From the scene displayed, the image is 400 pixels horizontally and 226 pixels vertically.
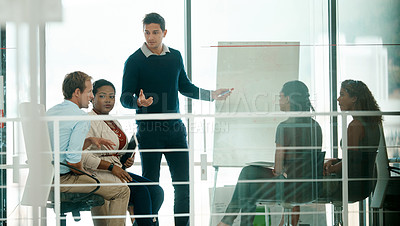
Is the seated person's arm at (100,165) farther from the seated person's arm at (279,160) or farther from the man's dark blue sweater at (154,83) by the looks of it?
the seated person's arm at (279,160)

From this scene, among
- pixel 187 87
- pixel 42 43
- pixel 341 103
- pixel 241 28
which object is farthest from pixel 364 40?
pixel 42 43

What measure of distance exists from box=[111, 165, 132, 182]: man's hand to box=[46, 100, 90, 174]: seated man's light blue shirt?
17 cm

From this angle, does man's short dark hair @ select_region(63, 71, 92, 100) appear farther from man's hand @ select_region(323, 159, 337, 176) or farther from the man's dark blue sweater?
man's hand @ select_region(323, 159, 337, 176)

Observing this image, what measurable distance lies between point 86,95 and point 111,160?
31 centimetres

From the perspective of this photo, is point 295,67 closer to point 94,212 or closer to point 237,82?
point 237,82

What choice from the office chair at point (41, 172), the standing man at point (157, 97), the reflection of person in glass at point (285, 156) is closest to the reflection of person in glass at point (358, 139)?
the reflection of person in glass at point (285, 156)

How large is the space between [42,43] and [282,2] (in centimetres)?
105

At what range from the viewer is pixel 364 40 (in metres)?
2.34

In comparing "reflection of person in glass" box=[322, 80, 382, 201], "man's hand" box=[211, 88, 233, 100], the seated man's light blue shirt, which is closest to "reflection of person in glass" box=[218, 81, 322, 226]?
"reflection of person in glass" box=[322, 80, 382, 201]

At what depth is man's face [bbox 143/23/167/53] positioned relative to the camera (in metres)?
2.54

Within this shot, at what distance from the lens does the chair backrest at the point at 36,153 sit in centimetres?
230

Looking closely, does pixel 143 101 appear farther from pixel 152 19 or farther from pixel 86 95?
pixel 152 19

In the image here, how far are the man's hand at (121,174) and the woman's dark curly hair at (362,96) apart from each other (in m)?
1.02

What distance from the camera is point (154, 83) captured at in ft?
8.23
